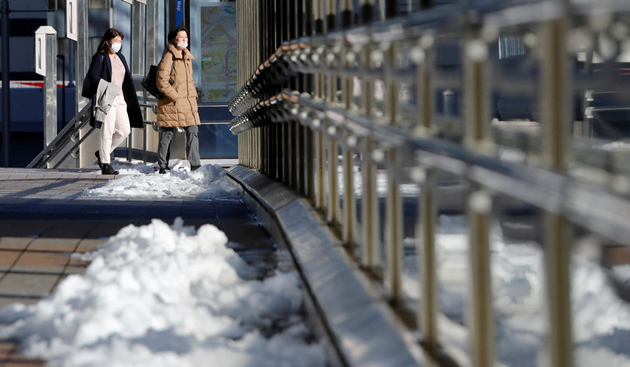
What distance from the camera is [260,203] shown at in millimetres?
4203

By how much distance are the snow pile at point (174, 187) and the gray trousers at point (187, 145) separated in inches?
35.6

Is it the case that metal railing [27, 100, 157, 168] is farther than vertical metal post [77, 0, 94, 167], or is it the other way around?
vertical metal post [77, 0, 94, 167]

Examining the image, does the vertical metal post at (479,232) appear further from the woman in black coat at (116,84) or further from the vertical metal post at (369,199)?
→ the woman in black coat at (116,84)

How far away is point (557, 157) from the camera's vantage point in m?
0.94

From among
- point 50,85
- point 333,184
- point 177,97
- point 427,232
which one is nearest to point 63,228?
point 333,184

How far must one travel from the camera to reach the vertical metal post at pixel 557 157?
0.93 metres

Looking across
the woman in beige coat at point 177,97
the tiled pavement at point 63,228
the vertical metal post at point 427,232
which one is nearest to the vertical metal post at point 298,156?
the tiled pavement at point 63,228

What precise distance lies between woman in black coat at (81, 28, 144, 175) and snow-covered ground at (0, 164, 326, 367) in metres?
6.28

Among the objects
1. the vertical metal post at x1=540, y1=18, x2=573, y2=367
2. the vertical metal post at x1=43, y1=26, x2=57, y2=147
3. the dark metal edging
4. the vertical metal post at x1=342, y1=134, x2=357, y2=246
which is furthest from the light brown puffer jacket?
the vertical metal post at x1=540, y1=18, x2=573, y2=367

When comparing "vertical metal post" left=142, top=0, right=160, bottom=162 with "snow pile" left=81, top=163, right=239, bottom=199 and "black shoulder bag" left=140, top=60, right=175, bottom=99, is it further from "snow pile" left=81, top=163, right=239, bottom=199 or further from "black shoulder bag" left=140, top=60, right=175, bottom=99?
"snow pile" left=81, top=163, right=239, bottom=199

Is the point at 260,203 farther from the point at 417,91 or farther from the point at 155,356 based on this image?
the point at 417,91

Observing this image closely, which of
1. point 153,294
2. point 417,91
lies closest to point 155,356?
point 153,294

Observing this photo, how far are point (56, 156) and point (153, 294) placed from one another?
11799mm

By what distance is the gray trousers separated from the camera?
8.84 m
